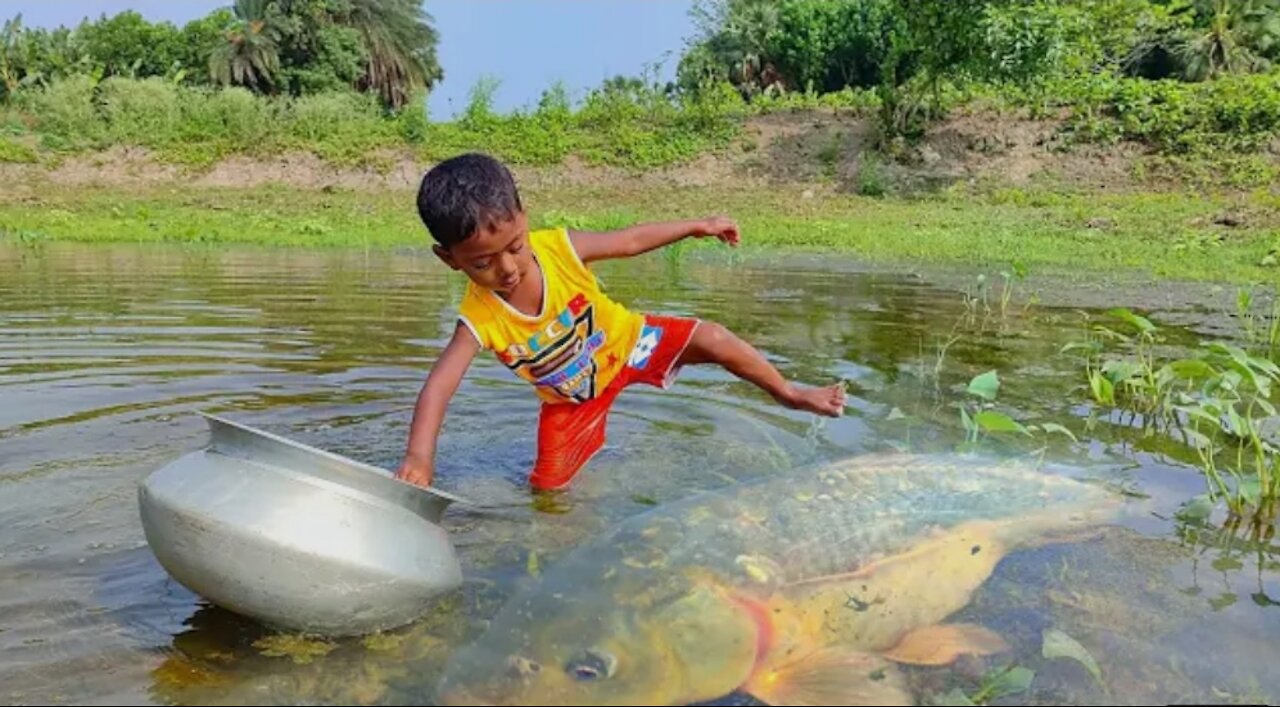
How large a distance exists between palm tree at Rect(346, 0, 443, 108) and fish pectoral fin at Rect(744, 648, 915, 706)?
3832 cm

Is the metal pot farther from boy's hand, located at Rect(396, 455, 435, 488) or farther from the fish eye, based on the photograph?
the fish eye

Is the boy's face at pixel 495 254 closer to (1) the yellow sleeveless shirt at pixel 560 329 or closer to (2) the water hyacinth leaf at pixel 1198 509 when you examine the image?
(1) the yellow sleeveless shirt at pixel 560 329

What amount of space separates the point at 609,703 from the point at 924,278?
823cm

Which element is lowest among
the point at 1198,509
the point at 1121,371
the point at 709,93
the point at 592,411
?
the point at 1198,509

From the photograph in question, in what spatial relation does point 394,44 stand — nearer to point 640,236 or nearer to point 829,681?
point 640,236

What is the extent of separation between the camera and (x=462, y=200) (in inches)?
115

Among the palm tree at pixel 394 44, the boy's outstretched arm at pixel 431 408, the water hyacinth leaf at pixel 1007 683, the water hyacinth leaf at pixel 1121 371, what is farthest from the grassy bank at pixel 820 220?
the palm tree at pixel 394 44

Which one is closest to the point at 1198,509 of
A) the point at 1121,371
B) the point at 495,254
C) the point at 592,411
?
the point at 1121,371

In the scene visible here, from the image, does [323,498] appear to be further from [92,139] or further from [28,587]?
[92,139]

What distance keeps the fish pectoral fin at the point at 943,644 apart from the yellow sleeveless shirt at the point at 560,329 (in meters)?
1.55

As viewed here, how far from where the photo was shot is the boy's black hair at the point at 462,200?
9.61 feet

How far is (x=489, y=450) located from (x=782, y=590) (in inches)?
75.6

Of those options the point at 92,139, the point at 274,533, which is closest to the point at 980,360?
the point at 274,533

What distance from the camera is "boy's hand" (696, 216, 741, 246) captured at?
12.5 feet
